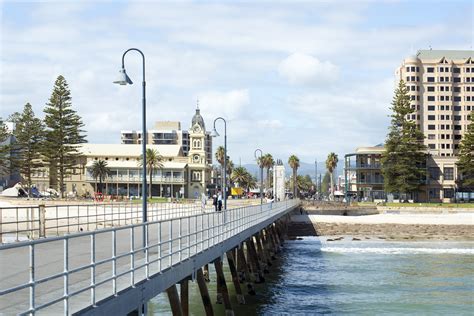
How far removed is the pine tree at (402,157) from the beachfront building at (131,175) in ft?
121

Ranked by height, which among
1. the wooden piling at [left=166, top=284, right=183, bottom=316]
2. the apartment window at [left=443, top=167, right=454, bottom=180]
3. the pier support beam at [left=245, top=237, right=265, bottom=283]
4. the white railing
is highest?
the apartment window at [left=443, top=167, right=454, bottom=180]

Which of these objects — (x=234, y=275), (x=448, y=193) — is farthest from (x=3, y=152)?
(x=448, y=193)

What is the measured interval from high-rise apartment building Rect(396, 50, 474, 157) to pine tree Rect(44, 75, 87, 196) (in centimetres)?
7015

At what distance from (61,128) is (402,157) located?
45248 millimetres

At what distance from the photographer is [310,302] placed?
29.5m

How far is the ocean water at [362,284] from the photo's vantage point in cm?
2800

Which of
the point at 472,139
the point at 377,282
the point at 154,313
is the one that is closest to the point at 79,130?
the point at 472,139

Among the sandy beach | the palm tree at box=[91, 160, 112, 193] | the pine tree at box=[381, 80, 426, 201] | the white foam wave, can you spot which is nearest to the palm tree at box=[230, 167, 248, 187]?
the palm tree at box=[91, 160, 112, 193]

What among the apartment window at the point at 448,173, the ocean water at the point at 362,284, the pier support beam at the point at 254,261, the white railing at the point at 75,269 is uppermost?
the apartment window at the point at 448,173

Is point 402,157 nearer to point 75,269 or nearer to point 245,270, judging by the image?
point 245,270

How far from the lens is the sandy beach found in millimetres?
68750

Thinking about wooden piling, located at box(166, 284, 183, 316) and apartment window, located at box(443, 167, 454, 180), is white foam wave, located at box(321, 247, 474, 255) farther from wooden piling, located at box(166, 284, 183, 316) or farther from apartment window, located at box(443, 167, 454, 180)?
apartment window, located at box(443, 167, 454, 180)

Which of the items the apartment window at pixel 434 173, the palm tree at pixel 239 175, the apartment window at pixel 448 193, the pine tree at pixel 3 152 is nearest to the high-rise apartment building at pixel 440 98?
the apartment window at pixel 434 173

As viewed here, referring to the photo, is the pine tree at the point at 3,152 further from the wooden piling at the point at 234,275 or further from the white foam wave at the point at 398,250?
the wooden piling at the point at 234,275
